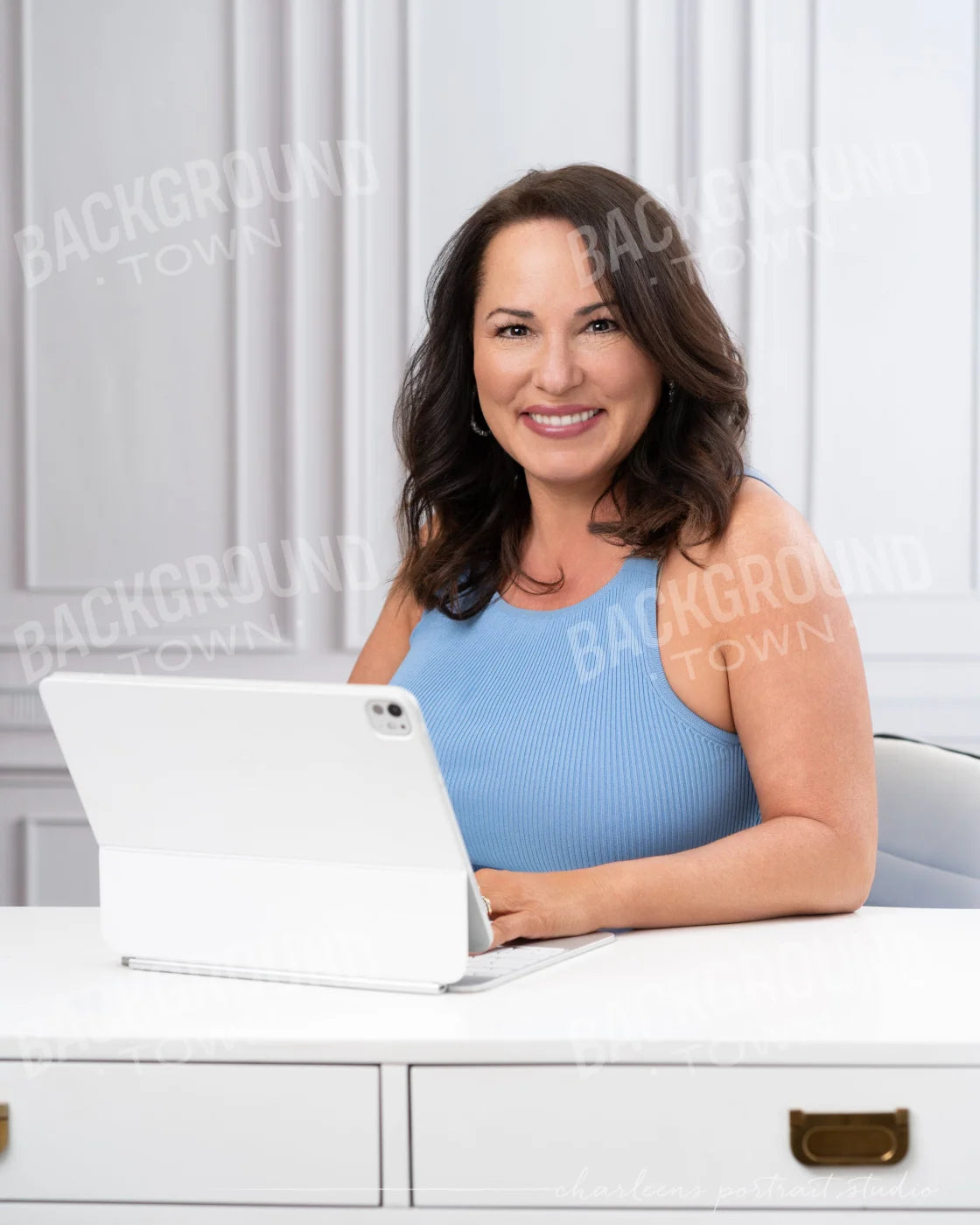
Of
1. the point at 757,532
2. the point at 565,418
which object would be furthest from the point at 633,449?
the point at 757,532

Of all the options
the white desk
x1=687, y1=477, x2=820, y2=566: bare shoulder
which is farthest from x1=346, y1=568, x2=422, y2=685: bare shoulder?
the white desk

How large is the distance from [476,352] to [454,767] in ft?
1.65

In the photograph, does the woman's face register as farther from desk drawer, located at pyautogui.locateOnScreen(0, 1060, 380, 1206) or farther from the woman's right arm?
desk drawer, located at pyautogui.locateOnScreen(0, 1060, 380, 1206)

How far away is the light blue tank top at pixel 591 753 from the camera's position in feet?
4.44

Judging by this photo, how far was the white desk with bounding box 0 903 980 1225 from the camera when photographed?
0.86 m

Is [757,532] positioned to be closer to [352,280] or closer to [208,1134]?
[208,1134]

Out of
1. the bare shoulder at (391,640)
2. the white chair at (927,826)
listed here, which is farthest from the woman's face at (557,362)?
the white chair at (927,826)

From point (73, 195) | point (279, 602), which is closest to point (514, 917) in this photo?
point (279, 602)

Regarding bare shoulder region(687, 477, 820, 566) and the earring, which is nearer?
bare shoulder region(687, 477, 820, 566)

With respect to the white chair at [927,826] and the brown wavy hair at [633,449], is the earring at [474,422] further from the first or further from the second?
the white chair at [927,826]

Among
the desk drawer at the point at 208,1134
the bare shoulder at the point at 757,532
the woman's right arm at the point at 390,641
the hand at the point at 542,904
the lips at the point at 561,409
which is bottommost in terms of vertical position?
the desk drawer at the point at 208,1134

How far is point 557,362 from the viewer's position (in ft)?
4.86

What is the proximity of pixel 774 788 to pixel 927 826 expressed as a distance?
1.21ft

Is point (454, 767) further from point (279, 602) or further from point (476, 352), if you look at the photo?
point (279, 602)
